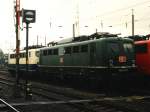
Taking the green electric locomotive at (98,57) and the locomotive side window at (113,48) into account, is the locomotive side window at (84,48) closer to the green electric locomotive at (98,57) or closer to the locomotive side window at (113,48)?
the green electric locomotive at (98,57)

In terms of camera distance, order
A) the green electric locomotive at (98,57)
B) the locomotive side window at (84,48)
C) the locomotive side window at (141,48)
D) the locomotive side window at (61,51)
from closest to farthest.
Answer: the green electric locomotive at (98,57) < the locomotive side window at (141,48) < the locomotive side window at (84,48) < the locomotive side window at (61,51)

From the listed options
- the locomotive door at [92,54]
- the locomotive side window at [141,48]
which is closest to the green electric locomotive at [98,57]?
the locomotive door at [92,54]

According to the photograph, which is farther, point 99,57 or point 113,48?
point 113,48

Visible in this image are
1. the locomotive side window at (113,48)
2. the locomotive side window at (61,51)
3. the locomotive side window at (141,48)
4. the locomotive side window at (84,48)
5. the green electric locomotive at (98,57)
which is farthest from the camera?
the locomotive side window at (61,51)

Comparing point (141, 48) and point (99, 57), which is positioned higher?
point (141, 48)

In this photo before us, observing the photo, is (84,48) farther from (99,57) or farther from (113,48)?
(113,48)

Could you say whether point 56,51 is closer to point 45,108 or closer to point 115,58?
point 115,58

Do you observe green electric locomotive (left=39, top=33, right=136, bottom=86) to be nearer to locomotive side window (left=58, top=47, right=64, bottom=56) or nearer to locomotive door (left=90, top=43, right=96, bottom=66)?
locomotive door (left=90, top=43, right=96, bottom=66)

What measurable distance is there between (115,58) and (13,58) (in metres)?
22.2

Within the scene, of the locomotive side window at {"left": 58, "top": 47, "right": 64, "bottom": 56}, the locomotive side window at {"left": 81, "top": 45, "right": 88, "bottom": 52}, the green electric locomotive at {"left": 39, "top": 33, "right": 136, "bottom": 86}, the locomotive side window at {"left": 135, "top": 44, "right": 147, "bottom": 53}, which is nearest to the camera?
the green electric locomotive at {"left": 39, "top": 33, "right": 136, "bottom": 86}

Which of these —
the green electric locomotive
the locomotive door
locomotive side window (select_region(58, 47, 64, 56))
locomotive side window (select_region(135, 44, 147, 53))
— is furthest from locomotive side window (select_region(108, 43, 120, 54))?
locomotive side window (select_region(58, 47, 64, 56))

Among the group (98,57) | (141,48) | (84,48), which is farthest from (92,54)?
(141,48)

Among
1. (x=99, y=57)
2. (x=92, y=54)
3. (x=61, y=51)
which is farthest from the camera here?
(x=61, y=51)

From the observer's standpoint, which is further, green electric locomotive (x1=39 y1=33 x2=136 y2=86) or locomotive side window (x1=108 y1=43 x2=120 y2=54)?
locomotive side window (x1=108 y1=43 x2=120 y2=54)
